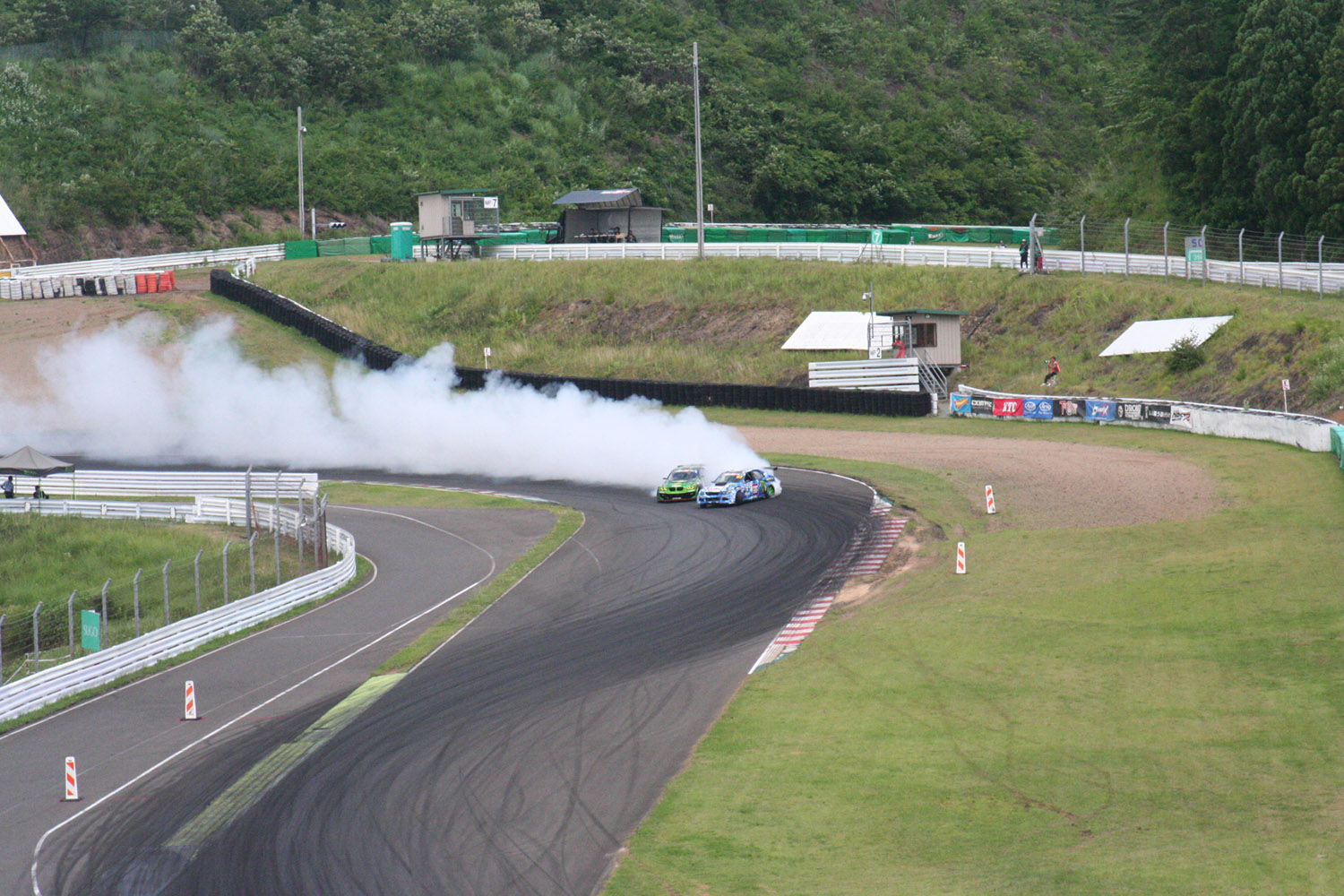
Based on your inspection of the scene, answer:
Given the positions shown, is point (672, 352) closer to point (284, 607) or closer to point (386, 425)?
point (386, 425)

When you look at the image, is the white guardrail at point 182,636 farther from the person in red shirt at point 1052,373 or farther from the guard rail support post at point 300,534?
the person in red shirt at point 1052,373

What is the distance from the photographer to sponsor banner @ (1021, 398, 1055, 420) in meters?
Answer: 53.6

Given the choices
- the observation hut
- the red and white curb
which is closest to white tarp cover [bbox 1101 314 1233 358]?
the observation hut

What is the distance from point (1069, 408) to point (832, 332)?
1586 centimetres

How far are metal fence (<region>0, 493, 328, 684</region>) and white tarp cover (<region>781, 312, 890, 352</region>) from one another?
102ft

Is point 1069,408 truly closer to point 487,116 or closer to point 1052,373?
point 1052,373

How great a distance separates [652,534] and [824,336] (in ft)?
99.3

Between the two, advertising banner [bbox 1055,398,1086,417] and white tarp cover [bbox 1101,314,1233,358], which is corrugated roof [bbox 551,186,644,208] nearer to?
white tarp cover [bbox 1101,314,1233,358]

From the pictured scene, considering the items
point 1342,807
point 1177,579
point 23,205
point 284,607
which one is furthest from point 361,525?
point 23,205

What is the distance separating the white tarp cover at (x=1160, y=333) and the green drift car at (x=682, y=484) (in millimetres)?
23323

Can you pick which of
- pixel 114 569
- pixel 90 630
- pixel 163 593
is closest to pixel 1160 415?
pixel 163 593

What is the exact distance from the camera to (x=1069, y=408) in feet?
174

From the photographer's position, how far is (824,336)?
2613 inches

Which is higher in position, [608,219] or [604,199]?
[604,199]
